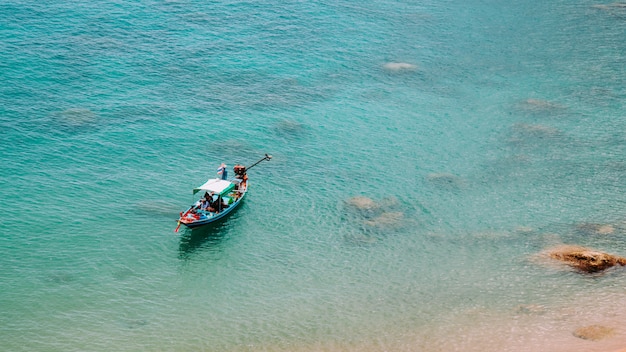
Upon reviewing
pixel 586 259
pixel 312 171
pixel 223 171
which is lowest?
pixel 312 171

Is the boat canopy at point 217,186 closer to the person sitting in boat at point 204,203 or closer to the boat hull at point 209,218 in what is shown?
the person sitting in boat at point 204,203

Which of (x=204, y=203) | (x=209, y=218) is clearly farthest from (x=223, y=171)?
(x=209, y=218)

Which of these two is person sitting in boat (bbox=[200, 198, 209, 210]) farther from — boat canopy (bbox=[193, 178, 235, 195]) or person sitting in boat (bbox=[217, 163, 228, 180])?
person sitting in boat (bbox=[217, 163, 228, 180])

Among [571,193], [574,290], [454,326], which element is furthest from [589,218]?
[454,326]

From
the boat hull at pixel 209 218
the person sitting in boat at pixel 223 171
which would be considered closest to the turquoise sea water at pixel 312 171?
the boat hull at pixel 209 218

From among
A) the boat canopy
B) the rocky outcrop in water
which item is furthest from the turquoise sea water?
the boat canopy

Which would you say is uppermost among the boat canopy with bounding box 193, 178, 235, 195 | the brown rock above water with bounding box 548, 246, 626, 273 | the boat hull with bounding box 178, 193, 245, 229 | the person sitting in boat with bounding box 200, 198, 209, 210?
the brown rock above water with bounding box 548, 246, 626, 273

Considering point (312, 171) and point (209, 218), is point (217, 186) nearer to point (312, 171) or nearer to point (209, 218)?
point (209, 218)
